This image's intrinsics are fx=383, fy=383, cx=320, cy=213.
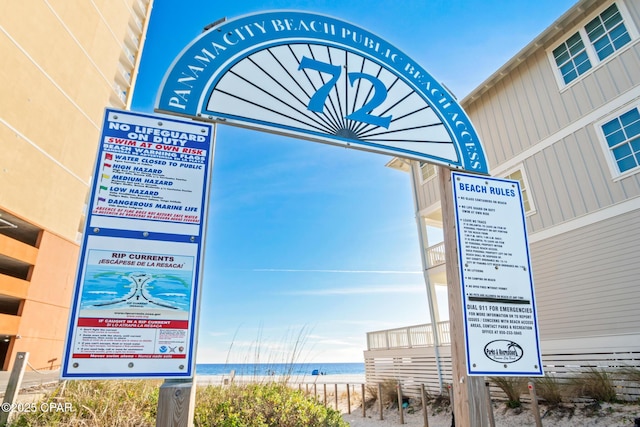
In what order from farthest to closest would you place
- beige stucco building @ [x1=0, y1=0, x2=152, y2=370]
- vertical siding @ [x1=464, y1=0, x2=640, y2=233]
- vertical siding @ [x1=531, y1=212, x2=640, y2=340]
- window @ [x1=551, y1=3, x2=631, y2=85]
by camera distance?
beige stucco building @ [x1=0, y1=0, x2=152, y2=370] < window @ [x1=551, y1=3, x2=631, y2=85] < vertical siding @ [x1=464, y1=0, x2=640, y2=233] < vertical siding @ [x1=531, y1=212, x2=640, y2=340]

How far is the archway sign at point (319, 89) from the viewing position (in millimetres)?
3053

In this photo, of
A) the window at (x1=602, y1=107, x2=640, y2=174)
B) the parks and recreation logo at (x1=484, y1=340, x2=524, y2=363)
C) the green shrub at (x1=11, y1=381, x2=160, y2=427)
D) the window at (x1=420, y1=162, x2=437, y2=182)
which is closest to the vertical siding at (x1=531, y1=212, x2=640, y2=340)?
the window at (x1=602, y1=107, x2=640, y2=174)

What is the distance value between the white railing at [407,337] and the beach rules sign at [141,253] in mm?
13125

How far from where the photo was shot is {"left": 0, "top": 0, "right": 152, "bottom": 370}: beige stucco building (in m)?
18.5

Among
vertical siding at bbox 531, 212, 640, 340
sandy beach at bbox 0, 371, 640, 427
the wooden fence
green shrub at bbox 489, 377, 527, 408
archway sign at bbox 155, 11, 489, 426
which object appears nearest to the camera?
archway sign at bbox 155, 11, 489, 426

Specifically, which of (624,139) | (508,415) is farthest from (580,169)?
(508,415)

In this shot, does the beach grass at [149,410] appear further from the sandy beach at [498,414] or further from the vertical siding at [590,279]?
the vertical siding at [590,279]

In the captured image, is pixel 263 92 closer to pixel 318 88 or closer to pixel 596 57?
pixel 318 88

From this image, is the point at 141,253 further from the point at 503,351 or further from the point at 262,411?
the point at 262,411

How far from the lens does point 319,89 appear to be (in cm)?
347

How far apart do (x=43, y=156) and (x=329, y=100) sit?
23396 mm

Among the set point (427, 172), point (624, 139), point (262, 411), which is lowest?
point (262, 411)

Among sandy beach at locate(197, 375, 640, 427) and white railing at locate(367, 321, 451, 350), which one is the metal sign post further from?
white railing at locate(367, 321, 451, 350)

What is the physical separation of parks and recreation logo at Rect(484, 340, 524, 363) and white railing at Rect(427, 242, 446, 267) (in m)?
12.2
